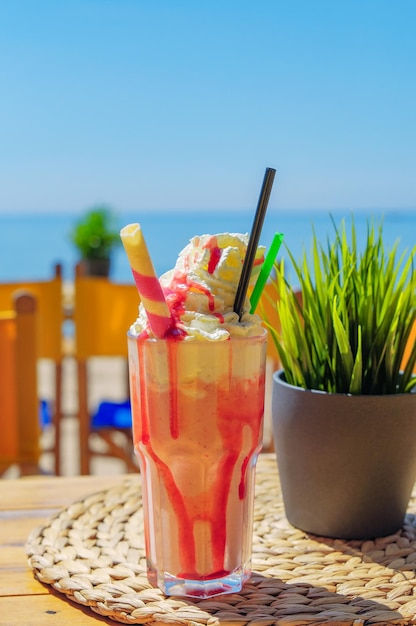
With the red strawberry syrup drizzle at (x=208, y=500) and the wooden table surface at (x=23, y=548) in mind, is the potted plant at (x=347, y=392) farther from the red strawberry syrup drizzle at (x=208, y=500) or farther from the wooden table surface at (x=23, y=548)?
the wooden table surface at (x=23, y=548)

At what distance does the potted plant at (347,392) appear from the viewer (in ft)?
2.04

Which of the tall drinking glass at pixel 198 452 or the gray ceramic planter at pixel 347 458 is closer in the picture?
the tall drinking glass at pixel 198 452

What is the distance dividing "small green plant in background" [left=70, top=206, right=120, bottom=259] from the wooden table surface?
298 cm

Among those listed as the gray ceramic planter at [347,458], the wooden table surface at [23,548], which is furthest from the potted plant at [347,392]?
the wooden table surface at [23,548]

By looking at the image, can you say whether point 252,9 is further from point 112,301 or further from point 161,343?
point 161,343

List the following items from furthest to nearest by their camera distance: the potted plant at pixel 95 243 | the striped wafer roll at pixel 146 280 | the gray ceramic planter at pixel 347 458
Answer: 1. the potted plant at pixel 95 243
2. the gray ceramic planter at pixel 347 458
3. the striped wafer roll at pixel 146 280

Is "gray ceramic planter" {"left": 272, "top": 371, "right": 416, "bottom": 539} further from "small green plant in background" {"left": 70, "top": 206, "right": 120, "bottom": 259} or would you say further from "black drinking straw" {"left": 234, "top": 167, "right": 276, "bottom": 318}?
"small green plant in background" {"left": 70, "top": 206, "right": 120, "bottom": 259}

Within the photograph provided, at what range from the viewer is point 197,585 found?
541 mm

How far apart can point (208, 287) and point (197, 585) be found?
22cm

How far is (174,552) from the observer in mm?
544

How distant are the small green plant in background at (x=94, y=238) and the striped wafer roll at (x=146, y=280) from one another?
3260mm

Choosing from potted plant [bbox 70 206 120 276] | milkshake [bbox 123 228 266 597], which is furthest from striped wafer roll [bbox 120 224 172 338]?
potted plant [bbox 70 206 120 276]

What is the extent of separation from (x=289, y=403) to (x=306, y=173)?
3198 centimetres

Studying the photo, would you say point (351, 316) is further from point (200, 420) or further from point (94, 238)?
point (94, 238)
